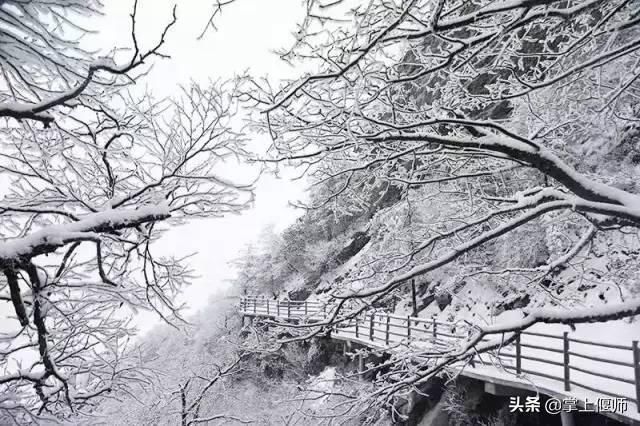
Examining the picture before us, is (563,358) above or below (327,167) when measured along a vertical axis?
below

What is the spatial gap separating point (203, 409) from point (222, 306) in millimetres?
17222

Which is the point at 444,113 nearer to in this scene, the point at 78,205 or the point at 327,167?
the point at 327,167

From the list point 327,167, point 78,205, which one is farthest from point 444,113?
point 78,205

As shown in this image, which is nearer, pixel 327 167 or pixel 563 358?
pixel 327 167

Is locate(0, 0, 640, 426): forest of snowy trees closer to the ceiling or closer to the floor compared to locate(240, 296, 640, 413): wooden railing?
closer to the ceiling

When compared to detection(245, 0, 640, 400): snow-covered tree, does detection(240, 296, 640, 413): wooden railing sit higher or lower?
lower

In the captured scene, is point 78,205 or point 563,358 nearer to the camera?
point 78,205

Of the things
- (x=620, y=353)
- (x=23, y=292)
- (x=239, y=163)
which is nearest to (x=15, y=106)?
(x=23, y=292)

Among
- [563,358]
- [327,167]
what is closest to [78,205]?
[327,167]

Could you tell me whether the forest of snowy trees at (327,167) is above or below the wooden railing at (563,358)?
above

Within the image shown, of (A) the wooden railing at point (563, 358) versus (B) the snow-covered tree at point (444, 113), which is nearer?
(B) the snow-covered tree at point (444, 113)

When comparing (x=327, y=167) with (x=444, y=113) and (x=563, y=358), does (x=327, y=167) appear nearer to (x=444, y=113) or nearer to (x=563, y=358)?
(x=444, y=113)

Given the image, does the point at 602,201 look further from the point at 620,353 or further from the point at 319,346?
the point at 319,346

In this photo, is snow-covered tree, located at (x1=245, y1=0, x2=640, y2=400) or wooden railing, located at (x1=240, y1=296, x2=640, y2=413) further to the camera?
wooden railing, located at (x1=240, y1=296, x2=640, y2=413)
